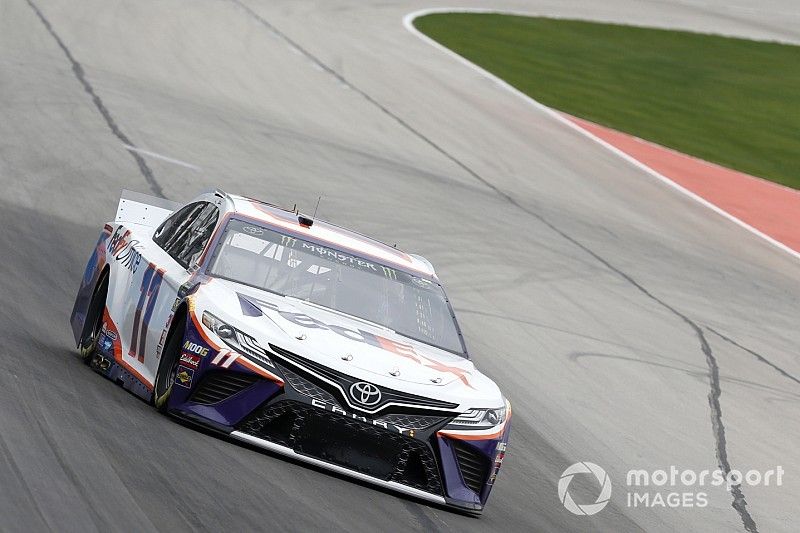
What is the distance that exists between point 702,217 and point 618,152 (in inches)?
143

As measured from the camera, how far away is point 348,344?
7.67 meters

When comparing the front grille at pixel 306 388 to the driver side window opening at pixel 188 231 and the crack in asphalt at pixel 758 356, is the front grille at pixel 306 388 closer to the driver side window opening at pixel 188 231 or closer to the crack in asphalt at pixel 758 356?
the driver side window opening at pixel 188 231

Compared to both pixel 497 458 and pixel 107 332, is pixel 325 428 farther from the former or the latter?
pixel 107 332

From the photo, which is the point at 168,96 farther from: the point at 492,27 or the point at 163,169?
the point at 492,27

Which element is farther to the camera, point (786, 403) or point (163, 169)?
point (163, 169)

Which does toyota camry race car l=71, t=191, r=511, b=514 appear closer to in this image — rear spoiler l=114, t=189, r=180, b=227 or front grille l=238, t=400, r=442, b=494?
front grille l=238, t=400, r=442, b=494

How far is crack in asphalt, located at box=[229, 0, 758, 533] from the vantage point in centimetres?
1070

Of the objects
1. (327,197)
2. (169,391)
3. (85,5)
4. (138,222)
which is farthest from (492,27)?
(169,391)

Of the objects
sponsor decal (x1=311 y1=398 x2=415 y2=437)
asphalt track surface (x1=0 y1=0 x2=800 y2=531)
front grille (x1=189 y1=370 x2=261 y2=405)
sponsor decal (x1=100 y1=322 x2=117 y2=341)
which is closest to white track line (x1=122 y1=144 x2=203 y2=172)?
asphalt track surface (x1=0 y1=0 x2=800 y2=531)

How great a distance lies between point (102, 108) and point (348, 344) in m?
13.9

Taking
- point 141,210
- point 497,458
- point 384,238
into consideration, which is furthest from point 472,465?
point 384,238

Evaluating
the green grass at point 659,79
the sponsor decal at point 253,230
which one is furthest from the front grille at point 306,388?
the green grass at point 659,79

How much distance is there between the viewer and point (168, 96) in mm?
22734

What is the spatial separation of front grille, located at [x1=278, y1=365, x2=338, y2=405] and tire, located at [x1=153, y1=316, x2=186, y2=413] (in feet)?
2.45
